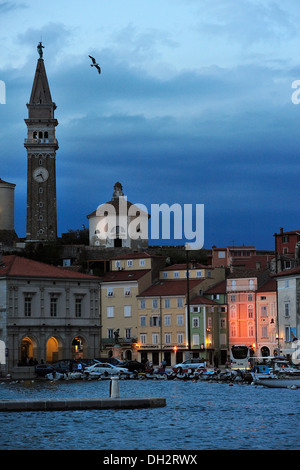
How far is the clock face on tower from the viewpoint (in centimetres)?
16975

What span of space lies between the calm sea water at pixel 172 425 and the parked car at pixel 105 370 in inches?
856

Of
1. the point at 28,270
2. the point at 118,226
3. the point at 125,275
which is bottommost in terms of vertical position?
the point at 28,270

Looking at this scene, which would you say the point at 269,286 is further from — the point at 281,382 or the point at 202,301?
the point at 281,382

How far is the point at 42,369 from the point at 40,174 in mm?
83717

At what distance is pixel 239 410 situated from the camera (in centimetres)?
5519

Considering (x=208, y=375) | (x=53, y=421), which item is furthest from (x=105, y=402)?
(x=208, y=375)

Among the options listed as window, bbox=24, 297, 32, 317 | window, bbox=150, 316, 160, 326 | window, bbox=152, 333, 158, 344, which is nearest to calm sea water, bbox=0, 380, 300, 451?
window, bbox=24, 297, 32, 317

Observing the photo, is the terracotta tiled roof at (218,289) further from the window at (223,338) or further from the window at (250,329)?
the window at (250,329)

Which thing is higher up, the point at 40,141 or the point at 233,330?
the point at 40,141

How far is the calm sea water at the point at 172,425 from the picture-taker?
42219 mm

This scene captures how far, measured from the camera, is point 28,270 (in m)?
102

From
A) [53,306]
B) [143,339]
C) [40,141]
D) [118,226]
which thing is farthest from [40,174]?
[53,306]

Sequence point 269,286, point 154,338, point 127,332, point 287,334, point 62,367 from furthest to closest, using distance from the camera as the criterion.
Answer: point 127,332 → point 154,338 → point 269,286 → point 287,334 → point 62,367
